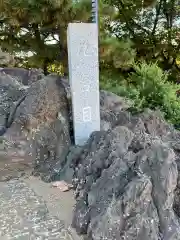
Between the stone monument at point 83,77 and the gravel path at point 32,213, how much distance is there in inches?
22.3

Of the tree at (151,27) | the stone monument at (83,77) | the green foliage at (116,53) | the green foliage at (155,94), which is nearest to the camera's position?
the stone monument at (83,77)

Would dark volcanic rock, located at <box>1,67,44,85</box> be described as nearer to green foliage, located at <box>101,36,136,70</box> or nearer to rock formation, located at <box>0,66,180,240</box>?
rock formation, located at <box>0,66,180,240</box>

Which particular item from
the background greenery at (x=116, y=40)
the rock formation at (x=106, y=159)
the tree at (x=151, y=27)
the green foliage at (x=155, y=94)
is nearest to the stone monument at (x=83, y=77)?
the rock formation at (x=106, y=159)

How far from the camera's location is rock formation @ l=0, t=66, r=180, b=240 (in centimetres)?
174

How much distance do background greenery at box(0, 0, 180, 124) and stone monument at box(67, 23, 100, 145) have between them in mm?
881

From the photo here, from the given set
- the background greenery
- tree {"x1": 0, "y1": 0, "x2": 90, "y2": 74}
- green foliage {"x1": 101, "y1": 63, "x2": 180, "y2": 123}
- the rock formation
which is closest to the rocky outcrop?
the rock formation

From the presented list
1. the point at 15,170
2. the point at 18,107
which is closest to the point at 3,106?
the point at 18,107

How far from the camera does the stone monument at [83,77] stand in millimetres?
2586

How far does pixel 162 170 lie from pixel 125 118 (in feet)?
3.79

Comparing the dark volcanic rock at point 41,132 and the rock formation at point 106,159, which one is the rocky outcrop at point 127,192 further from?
the dark volcanic rock at point 41,132

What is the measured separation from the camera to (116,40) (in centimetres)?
456

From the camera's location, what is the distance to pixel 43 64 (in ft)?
15.8

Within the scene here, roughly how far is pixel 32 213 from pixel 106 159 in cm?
57

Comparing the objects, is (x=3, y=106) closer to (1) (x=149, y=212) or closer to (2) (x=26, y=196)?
(2) (x=26, y=196)
